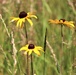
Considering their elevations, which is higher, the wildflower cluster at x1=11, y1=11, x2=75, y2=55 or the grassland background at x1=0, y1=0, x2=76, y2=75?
the wildflower cluster at x1=11, y1=11, x2=75, y2=55

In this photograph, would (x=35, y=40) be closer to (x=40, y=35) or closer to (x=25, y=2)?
(x=40, y=35)

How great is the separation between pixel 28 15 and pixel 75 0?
1144 mm

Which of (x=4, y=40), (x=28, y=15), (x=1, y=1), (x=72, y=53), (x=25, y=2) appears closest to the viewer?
(x=28, y=15)

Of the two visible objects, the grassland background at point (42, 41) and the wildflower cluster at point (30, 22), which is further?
the grassland background at point (42, 41)

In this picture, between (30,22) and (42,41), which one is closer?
(30,22)

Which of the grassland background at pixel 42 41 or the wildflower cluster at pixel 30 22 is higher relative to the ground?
the wildflower cluster at pixel 30 22

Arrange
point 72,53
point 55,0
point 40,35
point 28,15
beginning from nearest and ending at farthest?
point 28,15 → point 72,53 → point 40,35 → point 55,0

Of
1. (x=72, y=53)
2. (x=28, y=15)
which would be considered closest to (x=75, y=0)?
(x=72, y=53)

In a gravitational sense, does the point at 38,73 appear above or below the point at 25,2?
below

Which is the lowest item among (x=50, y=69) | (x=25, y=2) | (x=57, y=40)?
(x=50, y=69)

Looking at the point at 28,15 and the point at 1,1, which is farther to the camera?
the point at 1,1

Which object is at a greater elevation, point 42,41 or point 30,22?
point 30,22

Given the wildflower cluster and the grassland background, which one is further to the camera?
the grassland background

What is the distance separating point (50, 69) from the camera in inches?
84.9
